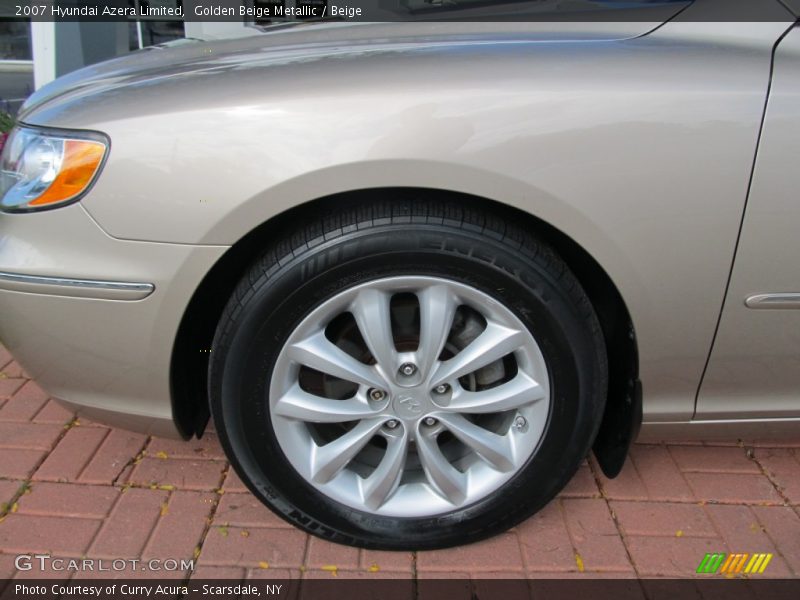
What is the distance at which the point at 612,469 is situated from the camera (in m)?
1.88

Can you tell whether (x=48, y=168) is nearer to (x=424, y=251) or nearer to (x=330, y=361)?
(x=330, y=361)

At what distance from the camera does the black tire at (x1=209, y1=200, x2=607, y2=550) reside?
152cm

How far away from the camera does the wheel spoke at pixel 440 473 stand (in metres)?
1.76

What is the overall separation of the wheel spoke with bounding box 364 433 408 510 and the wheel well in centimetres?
55

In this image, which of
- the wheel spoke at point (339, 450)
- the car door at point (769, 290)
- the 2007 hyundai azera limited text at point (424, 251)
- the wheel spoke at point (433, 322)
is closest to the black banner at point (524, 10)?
the 2007 hyundai azera limited text at point (424, 251)

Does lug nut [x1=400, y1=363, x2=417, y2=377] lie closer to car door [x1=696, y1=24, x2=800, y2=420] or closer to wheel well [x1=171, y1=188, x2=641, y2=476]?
wheel well [x1=171, y1=188, x2=641, y2=476]

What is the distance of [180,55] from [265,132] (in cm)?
67

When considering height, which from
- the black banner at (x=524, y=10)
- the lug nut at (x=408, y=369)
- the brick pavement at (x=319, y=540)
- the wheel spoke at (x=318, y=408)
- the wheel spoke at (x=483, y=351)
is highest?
the black banner at (x=524, y=10)

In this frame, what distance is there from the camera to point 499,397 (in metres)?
1.71

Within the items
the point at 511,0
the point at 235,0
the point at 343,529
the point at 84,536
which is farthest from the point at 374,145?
the point at 235,0

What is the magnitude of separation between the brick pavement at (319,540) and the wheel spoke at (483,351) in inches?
22.6

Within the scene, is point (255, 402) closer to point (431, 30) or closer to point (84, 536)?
point (84, 536)

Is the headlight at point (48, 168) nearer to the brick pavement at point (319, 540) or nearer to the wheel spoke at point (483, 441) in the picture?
the brick pavement at point (319, 540)
